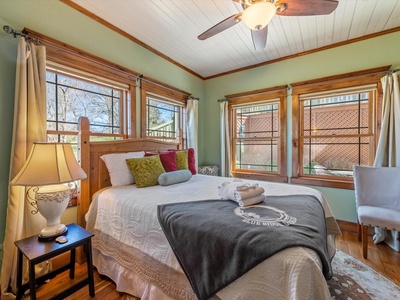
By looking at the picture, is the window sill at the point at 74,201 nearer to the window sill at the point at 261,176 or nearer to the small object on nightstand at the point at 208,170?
the small object on nightstand at the point at 208,170

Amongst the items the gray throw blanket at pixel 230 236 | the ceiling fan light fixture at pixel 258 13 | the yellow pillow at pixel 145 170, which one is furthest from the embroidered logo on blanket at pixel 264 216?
the ceiling fan light fixture at pixel 258 13

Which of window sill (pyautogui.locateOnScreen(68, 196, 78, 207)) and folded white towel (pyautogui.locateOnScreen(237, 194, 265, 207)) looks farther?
window sill (pyautogui.locateOnScreen(68, 196, 78, 207))

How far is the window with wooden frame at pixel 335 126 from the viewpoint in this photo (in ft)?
8.73

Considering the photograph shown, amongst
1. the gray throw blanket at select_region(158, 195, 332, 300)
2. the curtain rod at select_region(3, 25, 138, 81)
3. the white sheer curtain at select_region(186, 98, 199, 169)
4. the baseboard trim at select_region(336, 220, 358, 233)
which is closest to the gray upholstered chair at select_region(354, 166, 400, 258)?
the baseboard trim at select_region(336, 220, 358, 233)

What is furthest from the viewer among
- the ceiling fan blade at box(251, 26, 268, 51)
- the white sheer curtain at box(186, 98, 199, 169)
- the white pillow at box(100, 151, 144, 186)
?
the white sheer curtain at box(186, 98, 199, 169)

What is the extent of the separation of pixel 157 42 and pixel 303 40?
210cm

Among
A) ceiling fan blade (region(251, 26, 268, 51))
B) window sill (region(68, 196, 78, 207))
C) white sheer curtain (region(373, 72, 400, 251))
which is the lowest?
window sill (region(68, 196, 78, 207))

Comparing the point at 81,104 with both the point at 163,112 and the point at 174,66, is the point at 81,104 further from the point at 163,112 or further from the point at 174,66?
the point at 174,66

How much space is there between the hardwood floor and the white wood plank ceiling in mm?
2716

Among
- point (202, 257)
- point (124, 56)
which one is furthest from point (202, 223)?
point (124, 56)

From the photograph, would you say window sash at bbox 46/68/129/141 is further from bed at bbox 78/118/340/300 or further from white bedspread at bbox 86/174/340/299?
white bedspread at bbox 86/174/340/299

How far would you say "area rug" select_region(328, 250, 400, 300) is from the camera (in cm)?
153

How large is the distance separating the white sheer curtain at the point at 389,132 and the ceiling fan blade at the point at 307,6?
162cm

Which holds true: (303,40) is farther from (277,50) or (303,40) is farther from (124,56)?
(124,56)
